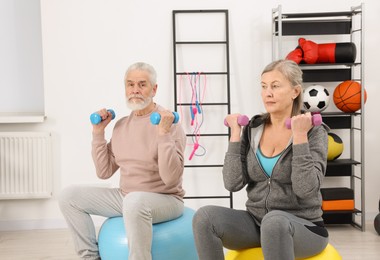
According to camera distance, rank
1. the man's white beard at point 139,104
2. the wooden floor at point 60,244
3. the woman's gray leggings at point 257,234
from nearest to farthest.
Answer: the woman's gray leggings at point 257,234
the man's white beard at point 139,104
the wooden floor at point 60,244

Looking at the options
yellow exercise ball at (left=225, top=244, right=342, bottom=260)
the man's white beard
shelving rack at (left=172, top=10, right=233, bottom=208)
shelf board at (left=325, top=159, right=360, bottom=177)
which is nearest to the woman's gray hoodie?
yellow exercise ball at (left=225, top=244, right=342, bottom=260)

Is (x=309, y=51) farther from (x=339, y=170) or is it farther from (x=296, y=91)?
(x=296, y=91)

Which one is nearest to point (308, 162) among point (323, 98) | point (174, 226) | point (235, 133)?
point (235, 133)

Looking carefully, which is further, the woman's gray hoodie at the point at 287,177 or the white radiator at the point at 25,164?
the white radiator at the point at 25,164

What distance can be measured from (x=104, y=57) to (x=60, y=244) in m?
1.40

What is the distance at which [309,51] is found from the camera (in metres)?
4.30

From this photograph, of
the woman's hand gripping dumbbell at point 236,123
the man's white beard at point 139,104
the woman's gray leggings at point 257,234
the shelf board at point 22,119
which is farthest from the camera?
the shelf board at point 22,119

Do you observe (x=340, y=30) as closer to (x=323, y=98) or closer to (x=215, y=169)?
(x=323, y=98)

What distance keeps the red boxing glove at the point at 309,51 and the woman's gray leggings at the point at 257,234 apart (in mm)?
2013

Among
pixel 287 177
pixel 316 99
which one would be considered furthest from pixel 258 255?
pixel 316 99

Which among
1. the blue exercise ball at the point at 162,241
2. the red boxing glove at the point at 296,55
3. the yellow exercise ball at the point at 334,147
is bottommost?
the blue exercise ball at the point at 162,241

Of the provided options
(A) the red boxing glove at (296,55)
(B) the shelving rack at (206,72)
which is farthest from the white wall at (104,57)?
(A) the red boxing glove at (296,55)

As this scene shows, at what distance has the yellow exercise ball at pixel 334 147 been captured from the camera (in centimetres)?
430

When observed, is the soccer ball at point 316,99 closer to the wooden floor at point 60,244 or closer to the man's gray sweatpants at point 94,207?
the wooden floor at point 60,244
